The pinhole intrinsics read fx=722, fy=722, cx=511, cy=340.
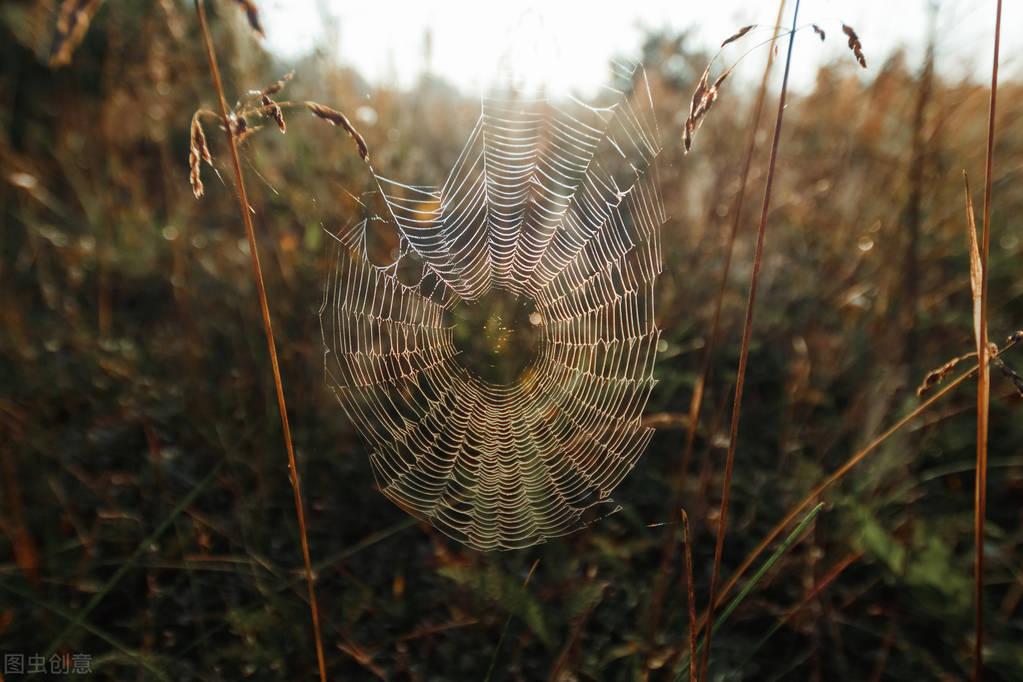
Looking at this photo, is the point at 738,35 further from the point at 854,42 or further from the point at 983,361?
the point at 983,361

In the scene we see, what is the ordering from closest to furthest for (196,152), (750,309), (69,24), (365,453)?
(69,24), (196,152), (750,309), (365,453)

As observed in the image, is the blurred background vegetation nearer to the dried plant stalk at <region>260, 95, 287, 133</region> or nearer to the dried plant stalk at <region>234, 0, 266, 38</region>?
the dried plant stalk at <region>260, 95, 287, 133</region>

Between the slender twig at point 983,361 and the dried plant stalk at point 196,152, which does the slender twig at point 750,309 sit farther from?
the dried plant stalk at point 196,152

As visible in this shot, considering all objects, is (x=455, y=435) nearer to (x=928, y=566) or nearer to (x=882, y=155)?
(x=928, y=566)

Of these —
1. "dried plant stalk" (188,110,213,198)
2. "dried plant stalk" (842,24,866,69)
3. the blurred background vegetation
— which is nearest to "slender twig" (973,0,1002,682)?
"dried plant stalk" (842,24,866,69)

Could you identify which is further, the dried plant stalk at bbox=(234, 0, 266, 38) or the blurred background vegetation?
the blurred background vegetation

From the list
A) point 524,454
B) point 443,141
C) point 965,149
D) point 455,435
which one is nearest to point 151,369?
point 455,435

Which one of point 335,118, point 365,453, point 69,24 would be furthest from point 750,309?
point 365,453
